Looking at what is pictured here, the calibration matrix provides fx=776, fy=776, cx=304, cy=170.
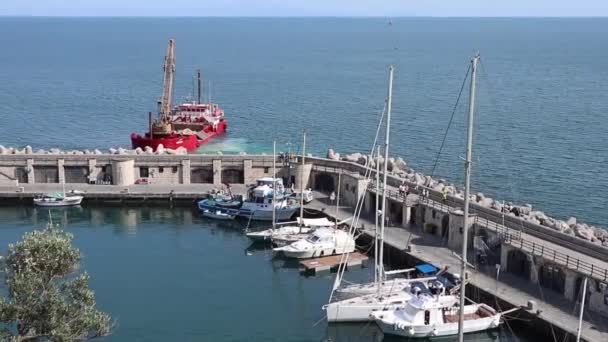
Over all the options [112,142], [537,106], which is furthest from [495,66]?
[112,142]

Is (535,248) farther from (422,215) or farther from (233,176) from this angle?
(233,176)

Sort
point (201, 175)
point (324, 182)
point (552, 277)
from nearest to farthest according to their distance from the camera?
point (552, 277) → point (324, 182) → point (201, 175)

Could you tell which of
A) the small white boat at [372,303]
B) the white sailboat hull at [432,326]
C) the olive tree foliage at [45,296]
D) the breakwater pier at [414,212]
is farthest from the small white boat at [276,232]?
the olive tree foliage at [45,296]

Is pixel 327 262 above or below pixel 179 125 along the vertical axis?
below

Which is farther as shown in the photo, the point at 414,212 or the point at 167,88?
the point at 167,88

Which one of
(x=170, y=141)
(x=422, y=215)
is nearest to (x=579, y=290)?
(x=422, y=215)

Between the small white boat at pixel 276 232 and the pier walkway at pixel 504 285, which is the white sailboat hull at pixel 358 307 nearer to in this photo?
the pier walkway at pixel 504 285

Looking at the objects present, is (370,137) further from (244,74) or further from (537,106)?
(244,74)
